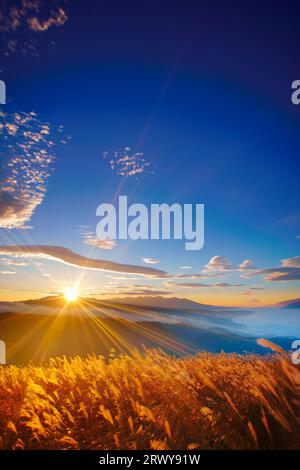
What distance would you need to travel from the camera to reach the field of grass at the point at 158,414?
134 inches

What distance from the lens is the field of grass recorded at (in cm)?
341

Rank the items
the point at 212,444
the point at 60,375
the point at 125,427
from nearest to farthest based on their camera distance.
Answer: the point at 212,444 → the point at 125,427 → the point at 60,375

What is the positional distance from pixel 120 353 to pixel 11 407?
2.52m

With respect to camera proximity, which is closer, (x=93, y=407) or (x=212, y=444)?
(x=212, y=444)

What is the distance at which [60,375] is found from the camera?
5.94m

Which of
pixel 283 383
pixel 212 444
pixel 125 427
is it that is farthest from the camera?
pixel 283 383

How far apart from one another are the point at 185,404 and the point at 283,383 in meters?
1.44

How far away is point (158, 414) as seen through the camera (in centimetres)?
401

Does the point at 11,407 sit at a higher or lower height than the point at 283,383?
lower
